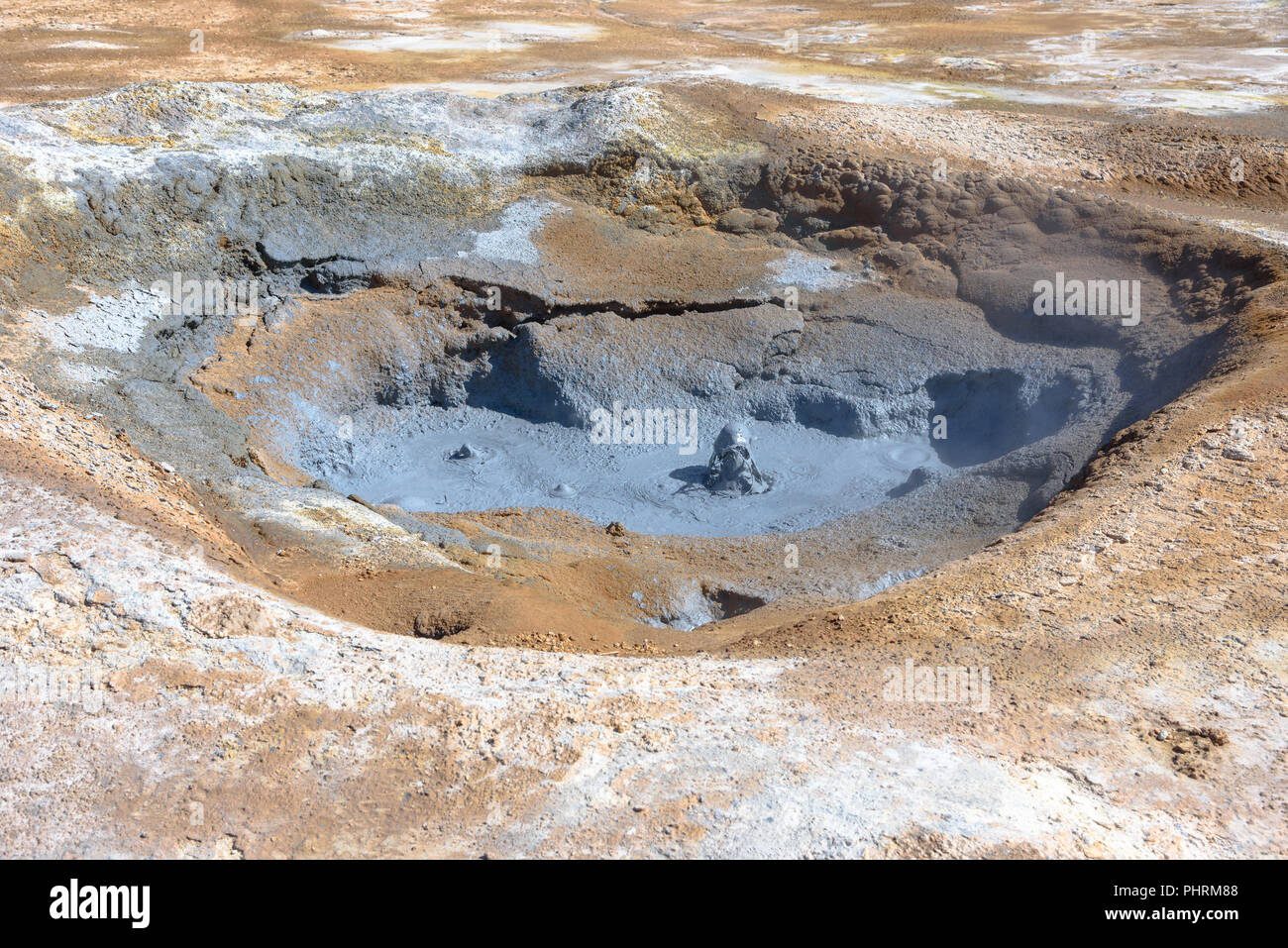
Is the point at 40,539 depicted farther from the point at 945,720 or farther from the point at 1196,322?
the point at 1196,322

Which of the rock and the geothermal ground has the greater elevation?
the geothermal ground

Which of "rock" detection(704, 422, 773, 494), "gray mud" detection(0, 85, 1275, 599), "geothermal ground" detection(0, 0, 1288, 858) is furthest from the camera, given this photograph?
"rock" detection(704, 422, 773, 494)

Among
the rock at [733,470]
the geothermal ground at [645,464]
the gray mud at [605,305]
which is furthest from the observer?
the rock at [733,470]

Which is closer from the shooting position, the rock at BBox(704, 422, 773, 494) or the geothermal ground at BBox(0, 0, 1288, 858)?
the geothermal ground at BBox(0, 0, 1288, 858)

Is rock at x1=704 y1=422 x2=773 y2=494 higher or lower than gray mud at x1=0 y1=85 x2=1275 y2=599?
lower

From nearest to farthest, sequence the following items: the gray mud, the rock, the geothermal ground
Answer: the geothermal ground
the gray mud
the rock

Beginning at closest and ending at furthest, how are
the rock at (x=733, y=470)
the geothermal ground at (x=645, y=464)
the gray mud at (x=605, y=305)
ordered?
the geothermal ground at (x=645, y=464)
the gray mud at (x=605, y=305)
the rock at (x=733, y=470)

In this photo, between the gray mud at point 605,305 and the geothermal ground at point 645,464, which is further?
the gray mud at point 605,305

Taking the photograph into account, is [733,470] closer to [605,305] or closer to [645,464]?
[645,464]
